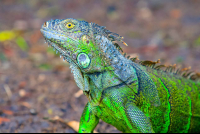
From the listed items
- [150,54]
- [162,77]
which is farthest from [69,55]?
[150,54]

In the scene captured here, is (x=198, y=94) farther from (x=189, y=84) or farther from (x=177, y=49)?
(x=177, y=49)

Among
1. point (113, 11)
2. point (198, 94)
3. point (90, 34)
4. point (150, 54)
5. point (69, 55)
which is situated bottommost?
point (198, 94)

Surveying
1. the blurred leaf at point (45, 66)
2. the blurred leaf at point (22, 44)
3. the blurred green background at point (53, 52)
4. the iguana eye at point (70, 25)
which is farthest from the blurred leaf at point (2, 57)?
the iguana eye at point (70, 25)

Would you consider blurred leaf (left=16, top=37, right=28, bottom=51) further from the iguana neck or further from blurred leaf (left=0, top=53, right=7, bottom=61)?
the iguana neck

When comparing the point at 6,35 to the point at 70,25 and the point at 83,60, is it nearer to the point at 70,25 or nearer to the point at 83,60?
the point at 70,25

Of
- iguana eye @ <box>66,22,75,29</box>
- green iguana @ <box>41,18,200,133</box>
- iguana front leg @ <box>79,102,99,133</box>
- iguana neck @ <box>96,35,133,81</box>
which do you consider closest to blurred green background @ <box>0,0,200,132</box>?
iguana front leg @ <box>79,102,99,133</box>

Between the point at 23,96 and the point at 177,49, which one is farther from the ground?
the point at 177,49

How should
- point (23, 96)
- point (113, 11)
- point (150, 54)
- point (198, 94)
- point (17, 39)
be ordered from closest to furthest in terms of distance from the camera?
point (198, 94)
point (23, 96)
point (150, 54)
point (17, 39)
point (113, 11)

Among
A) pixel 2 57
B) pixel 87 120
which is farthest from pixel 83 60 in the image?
pixel 2 57

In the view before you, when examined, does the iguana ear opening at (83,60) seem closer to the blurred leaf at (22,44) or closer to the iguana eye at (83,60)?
the iguana eye at (83,60)
